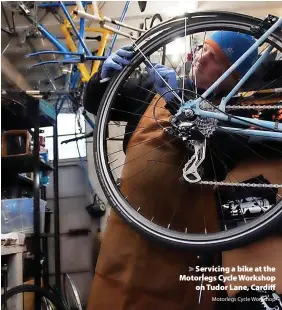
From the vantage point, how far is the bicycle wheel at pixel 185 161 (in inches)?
34.0

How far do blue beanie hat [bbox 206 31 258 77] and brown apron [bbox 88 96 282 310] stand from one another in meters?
0.18

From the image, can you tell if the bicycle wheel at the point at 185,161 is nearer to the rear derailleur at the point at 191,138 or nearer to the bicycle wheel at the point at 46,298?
the rear derailleur at the point at 191,138

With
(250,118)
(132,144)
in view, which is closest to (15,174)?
(132,144)

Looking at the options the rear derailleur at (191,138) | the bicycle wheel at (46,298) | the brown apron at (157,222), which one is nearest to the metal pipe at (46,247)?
the bicycle wheel at (46,298)

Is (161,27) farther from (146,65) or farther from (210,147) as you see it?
(210,147)

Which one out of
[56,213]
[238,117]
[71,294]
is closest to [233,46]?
[238,117]

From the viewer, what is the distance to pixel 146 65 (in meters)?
0.94

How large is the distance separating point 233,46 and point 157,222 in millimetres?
429

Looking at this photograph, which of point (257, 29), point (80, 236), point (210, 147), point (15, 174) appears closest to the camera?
point (257, 29)

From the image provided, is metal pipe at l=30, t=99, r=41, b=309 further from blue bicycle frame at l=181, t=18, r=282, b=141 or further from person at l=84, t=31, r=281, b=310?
blue bicycle frame at l=181, t=18, r=282, b=141

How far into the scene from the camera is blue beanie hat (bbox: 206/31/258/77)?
2.87 feet

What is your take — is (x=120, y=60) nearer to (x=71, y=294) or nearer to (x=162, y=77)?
(x=162, y=77)

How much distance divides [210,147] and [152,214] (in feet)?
0.66

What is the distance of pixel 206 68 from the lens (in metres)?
0.95
